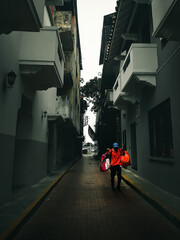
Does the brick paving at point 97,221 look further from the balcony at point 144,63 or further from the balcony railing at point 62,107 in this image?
the balcony railing at point 62,107

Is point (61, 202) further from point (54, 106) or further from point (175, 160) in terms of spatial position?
point (54, 106)

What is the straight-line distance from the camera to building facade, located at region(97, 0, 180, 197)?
5952 mm

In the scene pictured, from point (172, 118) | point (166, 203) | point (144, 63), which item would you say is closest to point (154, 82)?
point (144, 63)

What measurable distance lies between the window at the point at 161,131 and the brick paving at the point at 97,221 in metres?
2.30

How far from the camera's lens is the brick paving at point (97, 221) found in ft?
13.4

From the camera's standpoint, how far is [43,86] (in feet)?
29.2

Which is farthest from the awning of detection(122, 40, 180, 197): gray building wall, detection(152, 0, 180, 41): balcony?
detection(152, 0, 180, 41): balcony

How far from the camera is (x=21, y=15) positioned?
4.53m

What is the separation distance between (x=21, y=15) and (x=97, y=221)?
4.95m

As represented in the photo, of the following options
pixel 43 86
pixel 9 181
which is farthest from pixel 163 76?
pixel 9 181

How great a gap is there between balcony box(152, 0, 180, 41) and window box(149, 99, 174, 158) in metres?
2.95

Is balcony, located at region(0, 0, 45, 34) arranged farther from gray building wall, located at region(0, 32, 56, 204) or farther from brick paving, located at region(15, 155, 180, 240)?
brick paving, located at region(15, 155, 180, 240)

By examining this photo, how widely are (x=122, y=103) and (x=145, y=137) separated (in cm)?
451

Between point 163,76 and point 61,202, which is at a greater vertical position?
point 163,76
